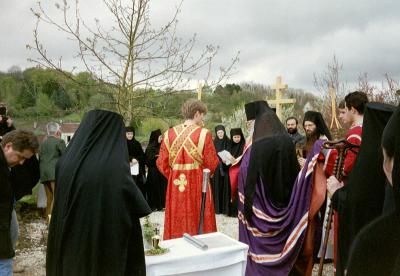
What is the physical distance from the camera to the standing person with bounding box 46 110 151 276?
2.92 meters

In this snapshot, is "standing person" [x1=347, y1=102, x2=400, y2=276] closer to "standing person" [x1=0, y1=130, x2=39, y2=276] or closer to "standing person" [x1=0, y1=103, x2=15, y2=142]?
"standing person" [x1=0, y1=130, x2=39, y2=276]

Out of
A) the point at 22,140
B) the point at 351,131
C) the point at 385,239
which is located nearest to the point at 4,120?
the point at 22,140

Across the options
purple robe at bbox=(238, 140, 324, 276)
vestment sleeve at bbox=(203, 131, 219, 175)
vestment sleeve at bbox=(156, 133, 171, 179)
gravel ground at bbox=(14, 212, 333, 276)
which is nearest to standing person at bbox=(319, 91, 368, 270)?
purple robe at bbox=(238, 140, 324, 276)

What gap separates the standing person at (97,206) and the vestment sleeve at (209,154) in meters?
2.46

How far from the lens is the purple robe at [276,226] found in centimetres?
421

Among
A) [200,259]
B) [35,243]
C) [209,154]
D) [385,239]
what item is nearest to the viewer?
[385,239]

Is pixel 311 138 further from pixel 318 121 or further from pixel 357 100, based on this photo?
pixel 357 100

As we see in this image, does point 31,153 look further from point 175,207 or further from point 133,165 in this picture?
point 133,165

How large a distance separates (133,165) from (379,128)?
6873 millimetres

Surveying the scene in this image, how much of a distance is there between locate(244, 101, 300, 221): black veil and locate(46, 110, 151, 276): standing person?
1914mm

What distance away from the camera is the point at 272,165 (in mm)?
4551

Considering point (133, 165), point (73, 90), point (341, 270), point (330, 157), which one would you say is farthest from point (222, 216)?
point (341, 270)

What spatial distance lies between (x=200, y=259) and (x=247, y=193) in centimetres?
146

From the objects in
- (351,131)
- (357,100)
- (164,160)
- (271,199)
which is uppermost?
(357,100)
